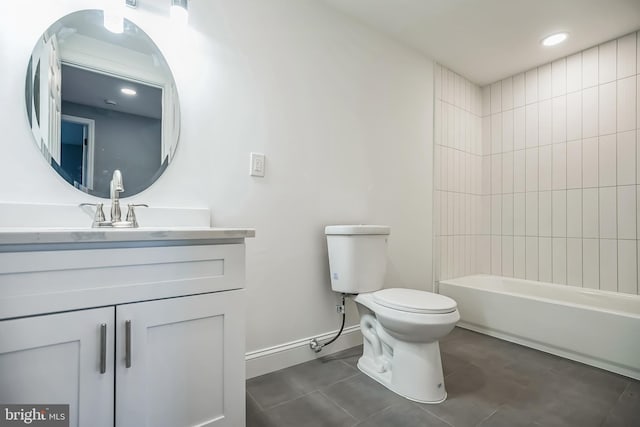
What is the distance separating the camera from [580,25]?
2.10m

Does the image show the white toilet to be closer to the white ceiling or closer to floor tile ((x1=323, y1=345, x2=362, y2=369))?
floor tile ((x1=323, y1=345, x2=362, y2=369))

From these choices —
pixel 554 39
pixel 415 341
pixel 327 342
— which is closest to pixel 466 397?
pixel 415 341

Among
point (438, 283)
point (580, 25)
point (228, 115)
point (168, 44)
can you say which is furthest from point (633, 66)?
point (168, 44)

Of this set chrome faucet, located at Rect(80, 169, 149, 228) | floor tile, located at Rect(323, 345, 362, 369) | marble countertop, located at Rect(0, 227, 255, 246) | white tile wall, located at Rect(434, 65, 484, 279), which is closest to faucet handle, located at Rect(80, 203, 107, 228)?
chrome faucet, located at Rect(80, 169, 149, 228)

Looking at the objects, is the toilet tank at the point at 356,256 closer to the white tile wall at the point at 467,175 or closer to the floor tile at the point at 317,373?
the floor tile at the point at 317,373

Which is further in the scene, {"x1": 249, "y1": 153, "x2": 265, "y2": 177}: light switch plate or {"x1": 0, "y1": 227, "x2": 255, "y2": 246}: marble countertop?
{"x1": 249, "y1": 153, "x2": 265, "y2": 177}: light switch plate

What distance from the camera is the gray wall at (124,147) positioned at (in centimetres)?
128

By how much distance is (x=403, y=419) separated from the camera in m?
1.31

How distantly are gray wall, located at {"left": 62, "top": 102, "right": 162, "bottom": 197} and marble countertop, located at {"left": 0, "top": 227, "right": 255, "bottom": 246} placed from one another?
17.7 inches

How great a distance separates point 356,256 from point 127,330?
3.78 ft

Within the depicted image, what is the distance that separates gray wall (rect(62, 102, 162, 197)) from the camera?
4.20 ft

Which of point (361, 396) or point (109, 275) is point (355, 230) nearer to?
point (361, 396)

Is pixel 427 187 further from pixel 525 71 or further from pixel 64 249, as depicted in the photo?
pixel 64 249

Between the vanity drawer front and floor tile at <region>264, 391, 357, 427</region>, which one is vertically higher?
the vanity drawer front
